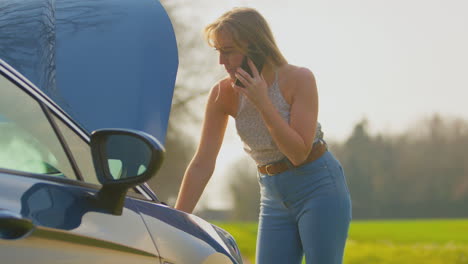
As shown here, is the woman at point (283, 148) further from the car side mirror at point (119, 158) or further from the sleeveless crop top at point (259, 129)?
the car side mirror at point (119, 158)

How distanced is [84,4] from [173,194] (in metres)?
10.7

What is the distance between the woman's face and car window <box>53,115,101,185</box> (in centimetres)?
111

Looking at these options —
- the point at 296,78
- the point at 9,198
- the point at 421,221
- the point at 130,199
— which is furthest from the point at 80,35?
the point at 421,221

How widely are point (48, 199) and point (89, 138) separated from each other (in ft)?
2.11

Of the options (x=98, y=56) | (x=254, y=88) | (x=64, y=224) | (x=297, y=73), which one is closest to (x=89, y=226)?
(x=64, y=224)

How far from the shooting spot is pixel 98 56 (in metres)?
4.05

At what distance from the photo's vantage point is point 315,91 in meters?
3.75

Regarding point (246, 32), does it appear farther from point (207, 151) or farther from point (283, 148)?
point (207, 151)

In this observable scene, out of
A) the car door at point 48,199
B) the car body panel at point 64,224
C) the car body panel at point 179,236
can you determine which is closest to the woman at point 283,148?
the car body panel at point 179,236

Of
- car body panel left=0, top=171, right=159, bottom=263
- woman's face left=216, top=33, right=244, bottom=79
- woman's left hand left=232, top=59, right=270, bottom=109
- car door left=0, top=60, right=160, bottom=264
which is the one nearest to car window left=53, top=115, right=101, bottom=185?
car door left=0, top=60, right=160, bottom=264

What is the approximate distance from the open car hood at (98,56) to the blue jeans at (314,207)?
2.13 feet

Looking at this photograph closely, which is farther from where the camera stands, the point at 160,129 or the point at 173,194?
the point at 173,194

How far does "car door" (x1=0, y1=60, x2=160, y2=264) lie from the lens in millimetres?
2053

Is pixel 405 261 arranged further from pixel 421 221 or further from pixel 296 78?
pixel 421 221
